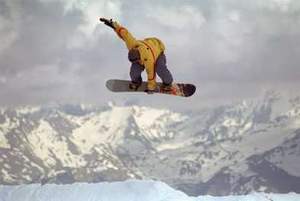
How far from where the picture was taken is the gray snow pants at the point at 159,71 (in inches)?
897

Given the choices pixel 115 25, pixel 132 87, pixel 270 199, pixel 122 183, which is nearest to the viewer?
pixel 115 25

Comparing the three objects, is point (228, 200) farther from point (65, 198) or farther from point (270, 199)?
point (65, 198)

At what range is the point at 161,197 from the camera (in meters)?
47.9

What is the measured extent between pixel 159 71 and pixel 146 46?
953 mm

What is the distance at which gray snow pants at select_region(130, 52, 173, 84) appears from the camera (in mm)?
22781

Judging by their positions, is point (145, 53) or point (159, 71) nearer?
point (145, 53)

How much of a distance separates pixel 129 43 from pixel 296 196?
29.9 meters

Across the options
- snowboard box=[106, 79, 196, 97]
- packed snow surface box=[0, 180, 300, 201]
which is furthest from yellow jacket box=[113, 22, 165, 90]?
packed snow surface box=[0, 180, 300, 201]

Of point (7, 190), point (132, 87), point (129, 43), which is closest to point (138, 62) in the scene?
point (129, 43)

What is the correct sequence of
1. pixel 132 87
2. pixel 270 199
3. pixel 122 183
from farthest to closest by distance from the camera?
Result: pixel 122 183
pixel 270 199
pixel 132 87

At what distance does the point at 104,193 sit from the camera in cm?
4866

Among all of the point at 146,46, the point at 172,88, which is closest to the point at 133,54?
the point at 146,46

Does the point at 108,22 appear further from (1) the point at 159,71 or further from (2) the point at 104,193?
(2) the point at 104,193

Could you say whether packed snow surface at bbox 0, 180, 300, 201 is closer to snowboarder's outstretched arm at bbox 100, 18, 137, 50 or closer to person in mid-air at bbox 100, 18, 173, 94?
person in mid-air at bbox 100, 18, 173, 94
